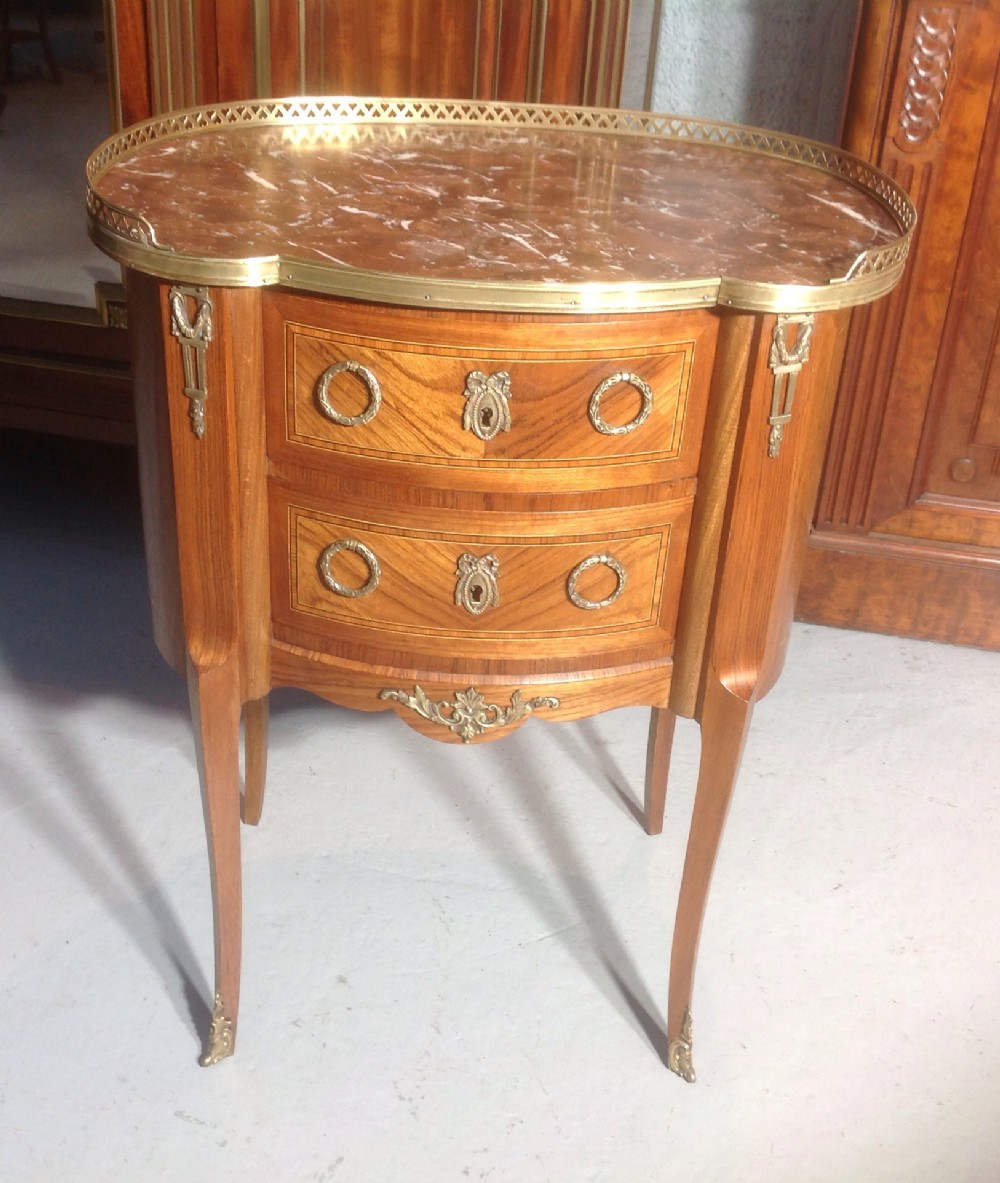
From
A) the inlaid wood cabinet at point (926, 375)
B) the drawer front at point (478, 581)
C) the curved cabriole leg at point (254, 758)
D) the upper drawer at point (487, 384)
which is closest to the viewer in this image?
the upper drawer at point (487, 384)

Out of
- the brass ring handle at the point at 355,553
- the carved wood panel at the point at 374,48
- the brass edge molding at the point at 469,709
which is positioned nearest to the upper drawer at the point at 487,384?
the brass ring handle at the point at 355,553

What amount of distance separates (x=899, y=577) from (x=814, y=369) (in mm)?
1281

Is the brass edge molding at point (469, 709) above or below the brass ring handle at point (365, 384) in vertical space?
below

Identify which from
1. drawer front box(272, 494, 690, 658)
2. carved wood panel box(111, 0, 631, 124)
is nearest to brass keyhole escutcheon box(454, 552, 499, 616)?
drawer front box(272, 494, 690, 658)

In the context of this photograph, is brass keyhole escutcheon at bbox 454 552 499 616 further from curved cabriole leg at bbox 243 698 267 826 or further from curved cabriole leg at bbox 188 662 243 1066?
curved cabriole leg at bbox 243 698 267 826

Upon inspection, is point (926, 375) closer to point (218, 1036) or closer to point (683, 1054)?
point (683, 1054)

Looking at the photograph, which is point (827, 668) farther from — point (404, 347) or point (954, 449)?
point (404, 347)

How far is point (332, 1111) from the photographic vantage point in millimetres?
1541

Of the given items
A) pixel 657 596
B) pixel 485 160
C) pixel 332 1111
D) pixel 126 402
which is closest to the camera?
pixel 657 596

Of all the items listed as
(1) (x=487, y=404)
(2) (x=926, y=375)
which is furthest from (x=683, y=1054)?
(2) (x=926, y=375)

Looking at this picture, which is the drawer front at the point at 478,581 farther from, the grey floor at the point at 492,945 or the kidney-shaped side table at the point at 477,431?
the grey floor at the point at 492,945

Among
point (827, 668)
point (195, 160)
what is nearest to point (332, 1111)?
point (195, 160)

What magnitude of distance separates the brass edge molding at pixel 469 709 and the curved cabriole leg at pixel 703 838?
0.57 ft

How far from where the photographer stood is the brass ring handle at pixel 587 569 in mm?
1339
